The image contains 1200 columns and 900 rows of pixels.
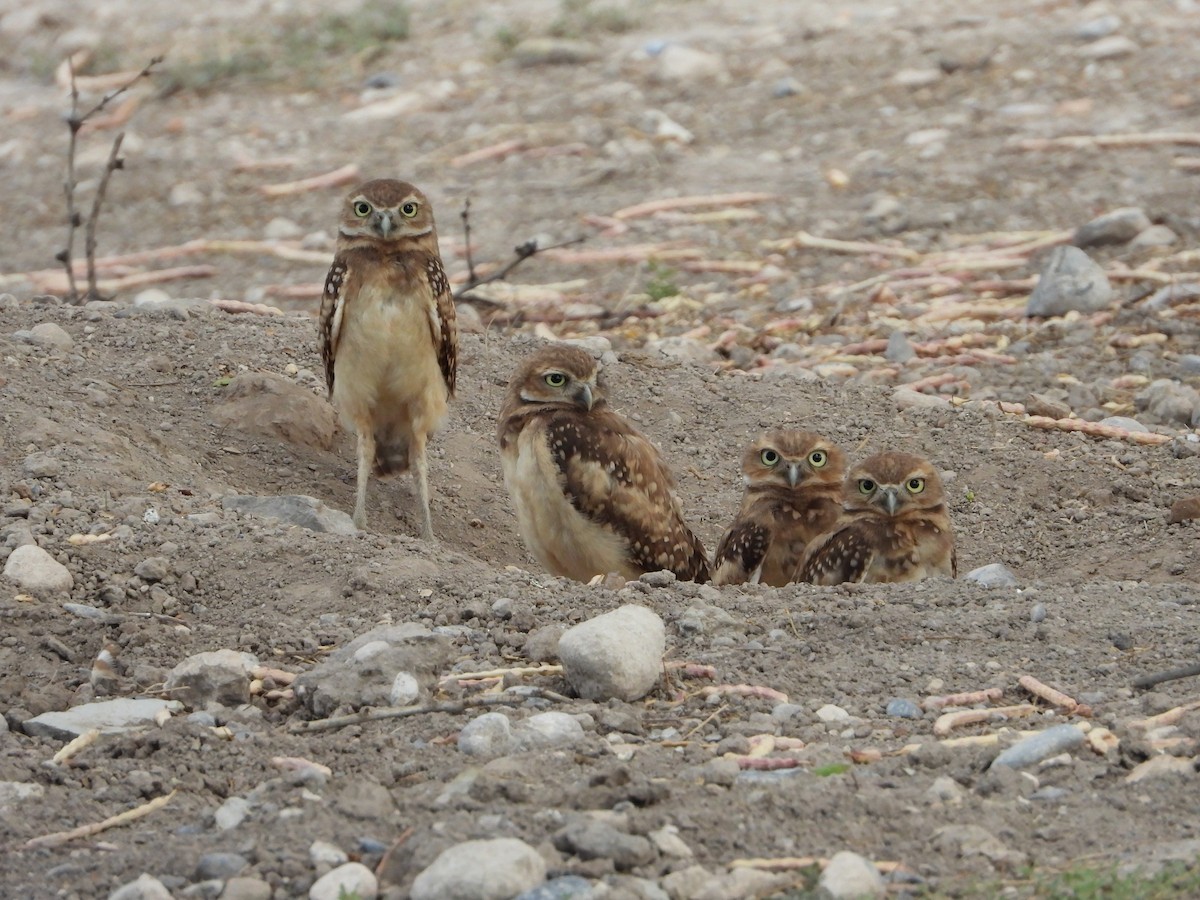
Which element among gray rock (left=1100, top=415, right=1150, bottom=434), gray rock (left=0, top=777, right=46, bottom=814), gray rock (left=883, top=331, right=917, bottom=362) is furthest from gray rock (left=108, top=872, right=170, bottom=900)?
gray rock (left=883, top=331, right=917, bottom=362)

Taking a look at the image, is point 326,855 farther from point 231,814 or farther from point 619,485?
point 619,485

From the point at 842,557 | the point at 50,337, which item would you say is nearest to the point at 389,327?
the point at 50,337

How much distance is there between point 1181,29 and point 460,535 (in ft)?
35.8

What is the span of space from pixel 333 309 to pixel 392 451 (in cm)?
78

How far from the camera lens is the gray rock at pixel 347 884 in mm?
3883

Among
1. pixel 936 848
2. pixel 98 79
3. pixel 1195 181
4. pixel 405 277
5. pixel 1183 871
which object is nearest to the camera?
pixel 1183 871

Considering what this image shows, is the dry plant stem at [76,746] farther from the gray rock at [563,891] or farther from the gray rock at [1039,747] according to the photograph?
the gray rock at [1039,747]

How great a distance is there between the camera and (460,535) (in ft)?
28.4

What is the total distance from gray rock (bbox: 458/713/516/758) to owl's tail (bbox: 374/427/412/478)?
13.1 feet

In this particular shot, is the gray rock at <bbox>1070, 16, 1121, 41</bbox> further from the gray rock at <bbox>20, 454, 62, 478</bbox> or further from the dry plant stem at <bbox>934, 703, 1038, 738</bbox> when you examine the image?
the dry plant stem at <bbox>934, 703, 1038, 738</bbox>

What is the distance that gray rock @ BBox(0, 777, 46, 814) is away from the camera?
4.52 m

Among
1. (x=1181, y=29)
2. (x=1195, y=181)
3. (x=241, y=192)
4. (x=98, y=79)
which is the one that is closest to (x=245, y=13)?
(x=98, y=79)

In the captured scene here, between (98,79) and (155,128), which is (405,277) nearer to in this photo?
(155,128)

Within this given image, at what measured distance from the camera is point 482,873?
3.77 metres
